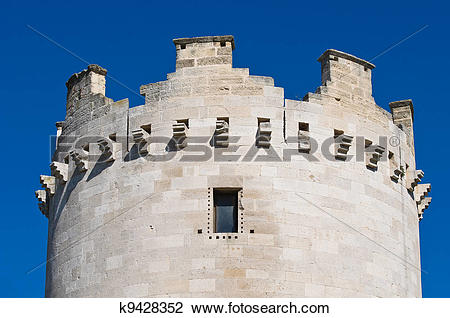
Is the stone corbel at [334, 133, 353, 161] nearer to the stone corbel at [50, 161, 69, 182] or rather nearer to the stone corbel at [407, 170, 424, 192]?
the stone corbel at [407, 170, 424, 192]

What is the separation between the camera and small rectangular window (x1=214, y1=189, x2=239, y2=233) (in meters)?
24.3

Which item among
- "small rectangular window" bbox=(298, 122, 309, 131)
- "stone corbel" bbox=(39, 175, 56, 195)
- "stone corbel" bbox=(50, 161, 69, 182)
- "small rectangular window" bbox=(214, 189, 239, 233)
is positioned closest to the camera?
"small rectangular window" bbox=(214, 189, 239, 233)

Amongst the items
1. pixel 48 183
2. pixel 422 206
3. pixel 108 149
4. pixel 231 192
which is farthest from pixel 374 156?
pixel 48 183

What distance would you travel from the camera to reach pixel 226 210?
80.1 feet

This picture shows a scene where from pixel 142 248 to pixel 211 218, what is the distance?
169cm

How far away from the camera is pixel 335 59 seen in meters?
26.7

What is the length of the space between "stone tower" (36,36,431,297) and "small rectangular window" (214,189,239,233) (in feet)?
0.09

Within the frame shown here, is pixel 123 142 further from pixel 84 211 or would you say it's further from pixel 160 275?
pixel 160 275

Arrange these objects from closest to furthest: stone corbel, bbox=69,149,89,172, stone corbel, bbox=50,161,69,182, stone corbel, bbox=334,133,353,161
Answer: stone corbel, bbox=334,133,353,161, stone corbel, bbox=69,149,89,172, stone corbel, bbox=50,161,69,182

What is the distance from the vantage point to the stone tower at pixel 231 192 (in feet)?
78.6

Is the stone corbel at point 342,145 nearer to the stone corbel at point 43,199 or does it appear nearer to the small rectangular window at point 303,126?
the small rectangular window at point 303,126

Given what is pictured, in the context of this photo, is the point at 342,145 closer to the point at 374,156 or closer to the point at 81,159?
the point at 374,156

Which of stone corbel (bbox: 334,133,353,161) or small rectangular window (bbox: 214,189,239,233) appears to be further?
stone corbel (bbox: 334,133,353,161)

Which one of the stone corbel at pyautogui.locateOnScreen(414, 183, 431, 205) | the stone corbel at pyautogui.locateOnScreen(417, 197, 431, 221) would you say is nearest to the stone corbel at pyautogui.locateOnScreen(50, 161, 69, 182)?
the stone corbel at pyautogui.locateOnScreen(414, 183, 431, 205)
